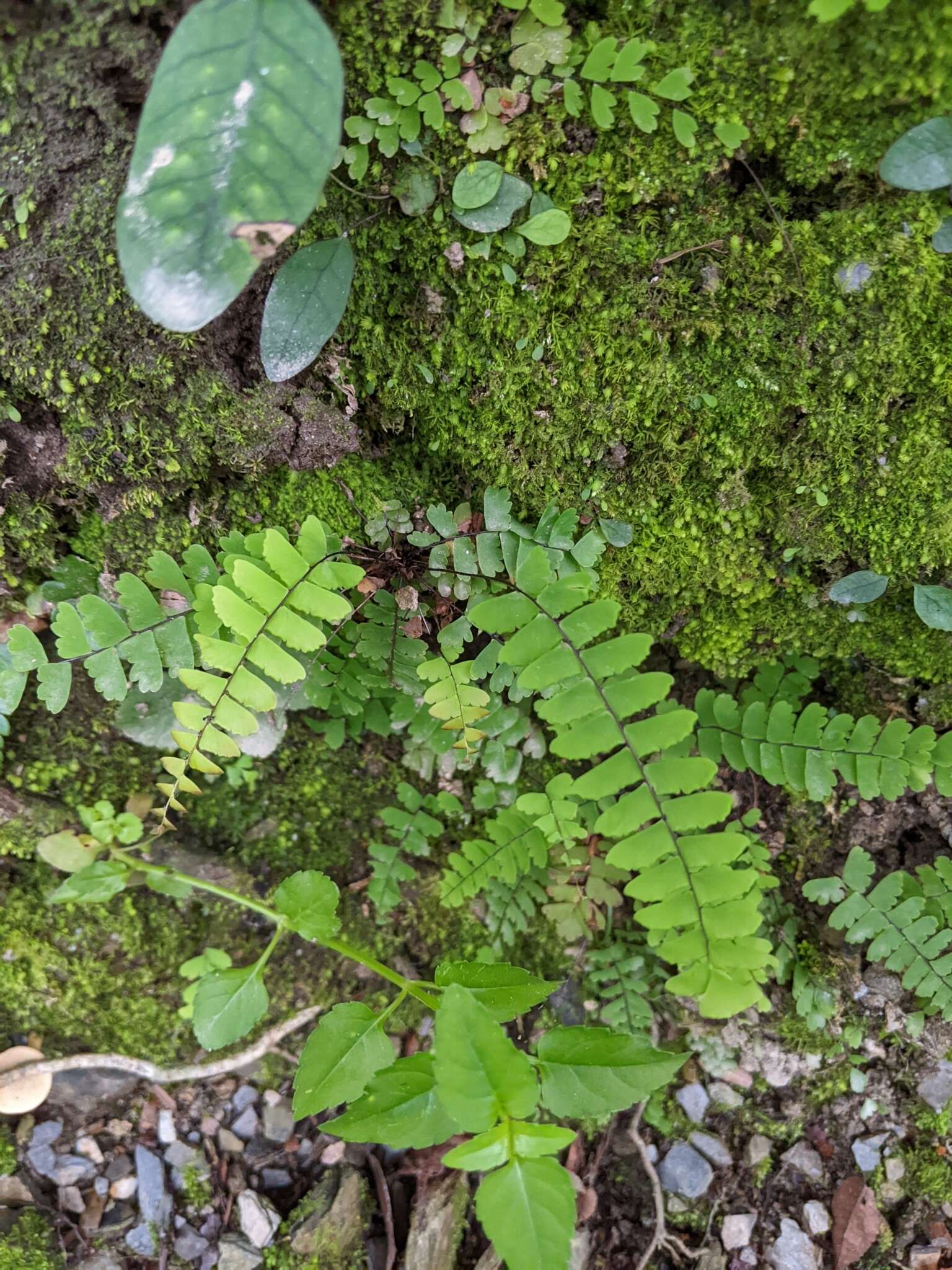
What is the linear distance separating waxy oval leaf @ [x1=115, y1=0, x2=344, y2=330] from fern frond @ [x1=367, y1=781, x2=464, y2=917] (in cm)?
192

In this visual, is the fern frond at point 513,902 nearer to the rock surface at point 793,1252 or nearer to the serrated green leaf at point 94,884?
the serrated green leaf at point 94,884

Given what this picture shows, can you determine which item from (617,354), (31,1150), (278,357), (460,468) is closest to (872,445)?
(617,354)

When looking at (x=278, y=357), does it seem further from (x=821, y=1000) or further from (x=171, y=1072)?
(x=821, y=1000)

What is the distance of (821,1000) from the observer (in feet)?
9.33

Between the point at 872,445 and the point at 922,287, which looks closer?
the point at 922,287

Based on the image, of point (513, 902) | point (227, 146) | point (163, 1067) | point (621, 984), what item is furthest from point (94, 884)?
point (227, 146)

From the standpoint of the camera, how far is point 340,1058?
1.94 metres

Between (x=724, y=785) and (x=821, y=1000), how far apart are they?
909 millimetres

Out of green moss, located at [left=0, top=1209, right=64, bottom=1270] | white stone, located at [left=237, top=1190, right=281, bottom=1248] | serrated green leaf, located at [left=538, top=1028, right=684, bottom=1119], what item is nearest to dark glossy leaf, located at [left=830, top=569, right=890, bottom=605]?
serrated green leaf, located at [left=538, top=1028, right=684, bottom=1119]

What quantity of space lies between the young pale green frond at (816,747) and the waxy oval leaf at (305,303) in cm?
176

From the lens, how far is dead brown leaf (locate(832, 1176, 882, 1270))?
2783 mm

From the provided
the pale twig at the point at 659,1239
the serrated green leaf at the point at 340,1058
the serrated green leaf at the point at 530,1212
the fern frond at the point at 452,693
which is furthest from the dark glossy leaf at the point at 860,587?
the pale twig at the point at 659,1239

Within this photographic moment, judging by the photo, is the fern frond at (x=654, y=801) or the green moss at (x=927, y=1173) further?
the green moss at (x=927, y=1173)

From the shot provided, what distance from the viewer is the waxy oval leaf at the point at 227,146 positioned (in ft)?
5.16
